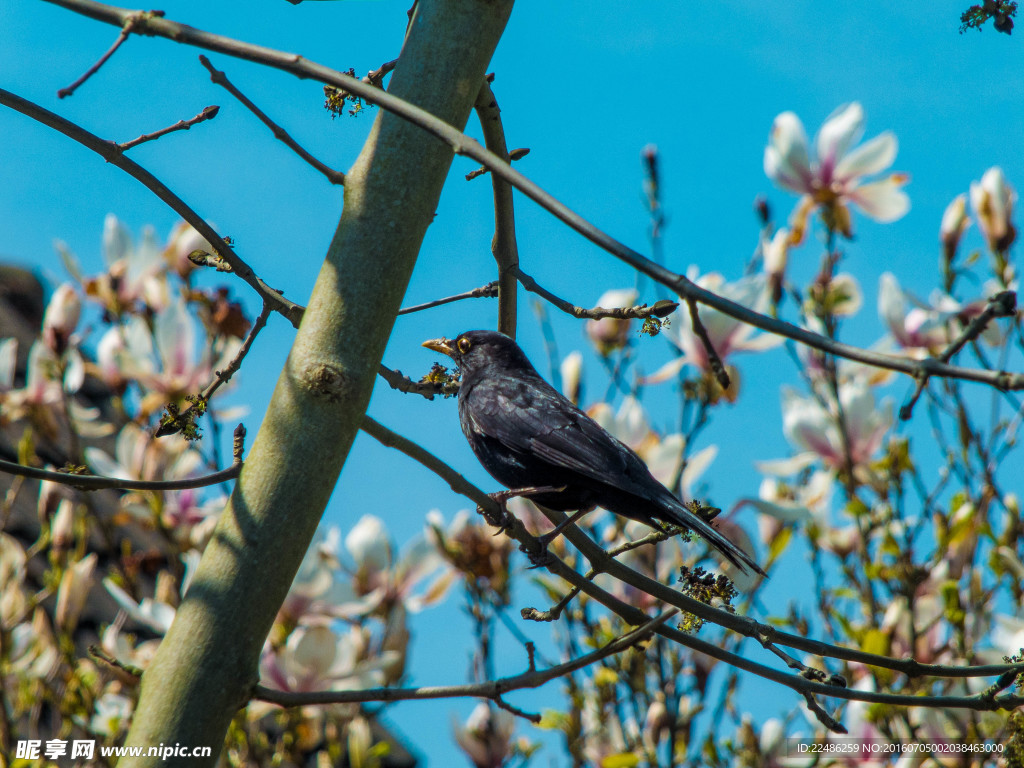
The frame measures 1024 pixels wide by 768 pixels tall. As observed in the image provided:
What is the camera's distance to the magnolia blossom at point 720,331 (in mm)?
3232

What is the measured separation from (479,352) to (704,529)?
4.81 ft

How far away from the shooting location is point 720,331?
10.9 feet

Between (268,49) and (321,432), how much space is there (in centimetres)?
61

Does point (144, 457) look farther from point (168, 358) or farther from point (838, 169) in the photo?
point (838, 169)

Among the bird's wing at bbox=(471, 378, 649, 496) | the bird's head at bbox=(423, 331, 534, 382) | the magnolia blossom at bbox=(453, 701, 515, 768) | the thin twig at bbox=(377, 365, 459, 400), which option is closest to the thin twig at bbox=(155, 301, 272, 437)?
the thin twig at bbox=(377, 365, 459, 400)

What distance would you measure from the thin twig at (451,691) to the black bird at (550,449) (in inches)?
24.7

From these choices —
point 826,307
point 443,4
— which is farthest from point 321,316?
point 826,307

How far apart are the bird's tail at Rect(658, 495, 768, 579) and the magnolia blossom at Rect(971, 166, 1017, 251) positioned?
70.5 inches

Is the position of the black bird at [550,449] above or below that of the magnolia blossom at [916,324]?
below

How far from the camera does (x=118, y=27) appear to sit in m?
1.50

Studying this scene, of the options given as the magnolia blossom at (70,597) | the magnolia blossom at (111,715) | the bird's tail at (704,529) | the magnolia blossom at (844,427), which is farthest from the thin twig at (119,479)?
the magnolia blossom at (844,427)

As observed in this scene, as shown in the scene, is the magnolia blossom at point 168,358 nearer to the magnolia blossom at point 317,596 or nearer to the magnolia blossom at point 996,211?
the magnolia blossom at point 317,596

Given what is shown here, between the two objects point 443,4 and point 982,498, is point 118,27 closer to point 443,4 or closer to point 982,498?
point 443,4

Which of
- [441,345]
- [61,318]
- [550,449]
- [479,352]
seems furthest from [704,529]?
[61,318]
